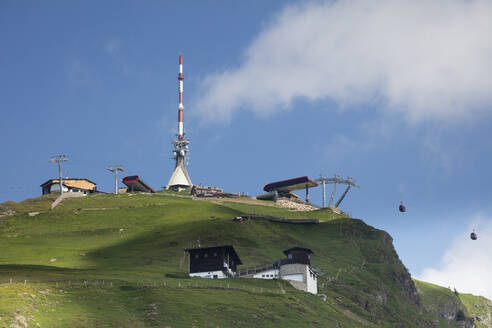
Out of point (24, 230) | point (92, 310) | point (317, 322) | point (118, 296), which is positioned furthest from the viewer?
point (24, 230)

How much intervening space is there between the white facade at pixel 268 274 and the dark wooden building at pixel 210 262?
557cm

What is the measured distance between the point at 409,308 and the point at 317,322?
6698 cm

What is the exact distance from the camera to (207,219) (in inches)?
7347

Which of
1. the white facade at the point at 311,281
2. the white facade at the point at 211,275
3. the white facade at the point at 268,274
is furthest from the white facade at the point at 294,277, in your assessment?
the white facade at the point at 211,275

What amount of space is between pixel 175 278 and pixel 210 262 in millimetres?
11052

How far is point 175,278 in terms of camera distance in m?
119

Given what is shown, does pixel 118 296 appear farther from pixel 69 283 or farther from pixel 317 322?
pixel 317 322

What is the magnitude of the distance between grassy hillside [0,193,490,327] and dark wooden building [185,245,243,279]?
111 inches

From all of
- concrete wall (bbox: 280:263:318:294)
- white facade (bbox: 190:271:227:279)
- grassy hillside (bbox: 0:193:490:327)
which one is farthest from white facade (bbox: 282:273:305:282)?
white facade (bbox: 190:271:227:279)

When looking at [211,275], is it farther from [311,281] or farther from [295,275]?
[311,281]

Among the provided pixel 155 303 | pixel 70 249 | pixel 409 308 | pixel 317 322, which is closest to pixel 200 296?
pixel 155 303

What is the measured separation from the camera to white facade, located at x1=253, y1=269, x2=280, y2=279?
132m

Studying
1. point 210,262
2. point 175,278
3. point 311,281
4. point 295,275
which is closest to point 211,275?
point 210,262

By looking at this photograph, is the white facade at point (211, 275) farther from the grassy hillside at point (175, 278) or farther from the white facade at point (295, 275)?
the white facade at point (295, 275)
